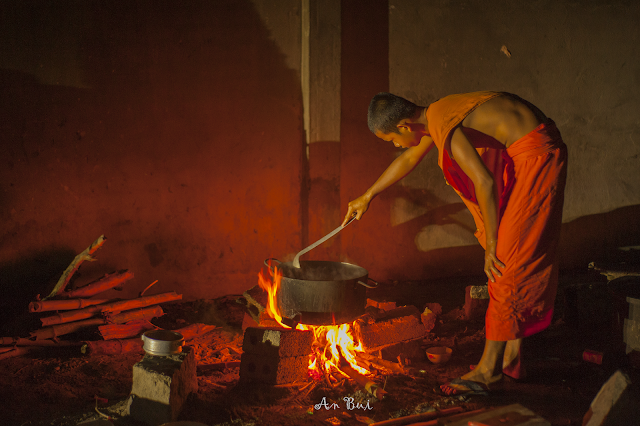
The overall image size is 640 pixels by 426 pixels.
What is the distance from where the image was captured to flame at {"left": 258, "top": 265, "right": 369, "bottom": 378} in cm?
331

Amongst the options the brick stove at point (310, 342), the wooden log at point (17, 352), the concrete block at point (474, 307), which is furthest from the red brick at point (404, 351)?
the wooden log at point (17, 352)

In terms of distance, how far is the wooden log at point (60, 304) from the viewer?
11.9 feet

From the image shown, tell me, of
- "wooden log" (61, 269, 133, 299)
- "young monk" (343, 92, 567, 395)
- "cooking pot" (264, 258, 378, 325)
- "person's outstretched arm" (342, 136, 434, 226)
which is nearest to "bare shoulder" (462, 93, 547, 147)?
"young monk" (343, 92, 567, 395)

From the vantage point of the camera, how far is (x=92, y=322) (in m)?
3.77

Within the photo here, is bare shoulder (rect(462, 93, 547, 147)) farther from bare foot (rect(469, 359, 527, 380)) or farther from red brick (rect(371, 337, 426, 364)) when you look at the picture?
red brick (rect(371, 337, 426, 364))

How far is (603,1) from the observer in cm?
588

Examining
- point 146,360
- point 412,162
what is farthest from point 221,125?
point 146,360

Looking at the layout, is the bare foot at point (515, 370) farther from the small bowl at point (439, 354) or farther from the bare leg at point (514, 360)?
the small bowl at point (439, 354)

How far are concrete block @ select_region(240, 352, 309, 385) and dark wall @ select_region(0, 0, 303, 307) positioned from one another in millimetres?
1822

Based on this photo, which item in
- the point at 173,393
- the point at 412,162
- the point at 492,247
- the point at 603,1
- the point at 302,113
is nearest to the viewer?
the point at 173,393

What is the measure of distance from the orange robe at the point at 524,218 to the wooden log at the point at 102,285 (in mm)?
2808

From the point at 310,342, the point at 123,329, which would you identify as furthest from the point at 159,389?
the point at 123,329

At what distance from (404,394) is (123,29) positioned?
374 cm

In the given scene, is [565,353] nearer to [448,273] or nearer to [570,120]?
[448,273]
